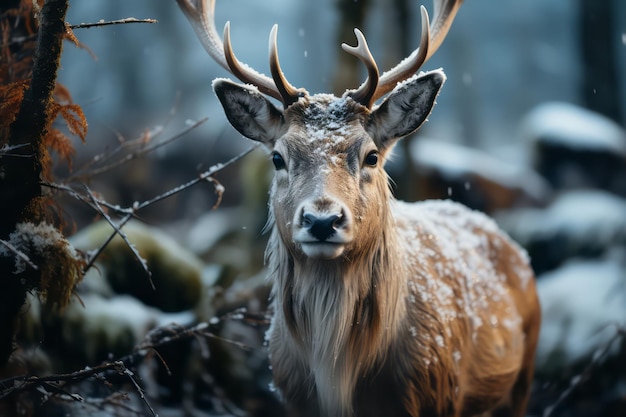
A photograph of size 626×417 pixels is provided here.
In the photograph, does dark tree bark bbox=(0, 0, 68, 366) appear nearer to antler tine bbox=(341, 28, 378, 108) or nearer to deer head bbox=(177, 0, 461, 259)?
deer head bbox=(177, 0, 461, 259)

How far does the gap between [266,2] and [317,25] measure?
273 cm

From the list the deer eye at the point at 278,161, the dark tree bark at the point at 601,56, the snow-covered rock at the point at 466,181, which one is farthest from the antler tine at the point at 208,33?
the dark tree bark at the point at 601,56

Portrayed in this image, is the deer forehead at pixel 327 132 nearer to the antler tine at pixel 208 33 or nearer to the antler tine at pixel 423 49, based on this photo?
the antler tine at pixel 423 49

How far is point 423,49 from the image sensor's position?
13.4 feet

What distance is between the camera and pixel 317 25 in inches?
944

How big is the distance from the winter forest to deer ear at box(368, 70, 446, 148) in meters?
0.98

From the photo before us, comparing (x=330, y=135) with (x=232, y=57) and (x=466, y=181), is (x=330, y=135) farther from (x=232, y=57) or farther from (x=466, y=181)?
(x=466, y=181)

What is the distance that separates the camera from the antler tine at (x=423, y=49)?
401 cm

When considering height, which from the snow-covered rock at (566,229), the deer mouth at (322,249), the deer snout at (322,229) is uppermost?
the deer snout at (322,229)

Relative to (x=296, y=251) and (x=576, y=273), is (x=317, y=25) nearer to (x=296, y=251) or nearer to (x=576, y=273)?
(x=576, y=273)

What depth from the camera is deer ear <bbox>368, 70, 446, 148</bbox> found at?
3.94 m

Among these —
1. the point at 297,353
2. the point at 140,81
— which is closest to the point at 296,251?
the point at 297,353

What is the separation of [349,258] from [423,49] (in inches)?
54.6

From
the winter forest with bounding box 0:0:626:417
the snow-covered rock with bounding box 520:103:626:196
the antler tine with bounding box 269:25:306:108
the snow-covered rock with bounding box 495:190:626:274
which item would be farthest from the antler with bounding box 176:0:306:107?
the snow-covered rock with bounding box 520:103:626:196
